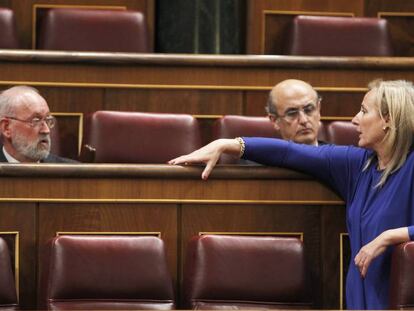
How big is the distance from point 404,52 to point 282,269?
578 millimetres

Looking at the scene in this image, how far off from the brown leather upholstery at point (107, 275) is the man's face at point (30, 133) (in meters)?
0.22

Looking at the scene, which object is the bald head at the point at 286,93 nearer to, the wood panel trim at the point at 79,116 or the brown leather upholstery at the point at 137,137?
the brown leather upholstery at the point at 137,137

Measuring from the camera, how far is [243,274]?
0.67 metres

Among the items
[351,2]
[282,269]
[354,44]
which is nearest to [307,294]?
[282,269]

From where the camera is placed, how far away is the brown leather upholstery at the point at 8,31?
→ 1.06 meters

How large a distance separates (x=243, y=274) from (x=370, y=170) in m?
0.12

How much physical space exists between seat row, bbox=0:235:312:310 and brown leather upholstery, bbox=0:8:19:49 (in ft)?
1.43

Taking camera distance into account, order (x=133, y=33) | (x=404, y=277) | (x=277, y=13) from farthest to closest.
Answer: (x=277, y=13)
(x=133, y=33)
(x=404, y=277)

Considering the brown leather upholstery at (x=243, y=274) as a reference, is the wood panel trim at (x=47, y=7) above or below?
above

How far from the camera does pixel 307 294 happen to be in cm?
68

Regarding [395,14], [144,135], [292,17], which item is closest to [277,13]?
[292,17]

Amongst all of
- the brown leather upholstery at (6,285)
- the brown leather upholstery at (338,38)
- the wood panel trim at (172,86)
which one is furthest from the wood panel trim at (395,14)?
the brown leather upholstery at (6,285)

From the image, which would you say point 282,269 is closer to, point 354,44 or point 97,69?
point 97,69

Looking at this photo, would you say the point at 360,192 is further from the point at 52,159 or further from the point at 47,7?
the point at 47,7
